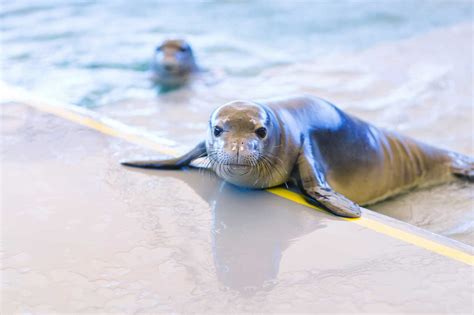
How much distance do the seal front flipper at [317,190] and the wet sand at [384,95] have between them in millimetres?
634

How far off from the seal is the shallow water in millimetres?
122

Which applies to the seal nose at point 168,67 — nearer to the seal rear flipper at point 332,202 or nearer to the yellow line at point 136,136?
the yellow line at point 136,136

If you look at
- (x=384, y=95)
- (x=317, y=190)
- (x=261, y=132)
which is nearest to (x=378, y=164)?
(x=317, y=190)

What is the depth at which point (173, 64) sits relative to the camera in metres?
5.69

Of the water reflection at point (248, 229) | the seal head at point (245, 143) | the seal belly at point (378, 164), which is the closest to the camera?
the water reflection at point (248, 229)

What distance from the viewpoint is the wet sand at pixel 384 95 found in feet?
14.5

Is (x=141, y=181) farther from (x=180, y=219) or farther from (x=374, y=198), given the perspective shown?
(x=374, y=198)

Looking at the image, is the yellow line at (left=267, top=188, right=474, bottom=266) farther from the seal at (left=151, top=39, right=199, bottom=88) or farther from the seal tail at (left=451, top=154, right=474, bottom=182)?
the seal at (left=151, top=39, right=199, bottom=88)

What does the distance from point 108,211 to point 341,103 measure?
2.94 metres

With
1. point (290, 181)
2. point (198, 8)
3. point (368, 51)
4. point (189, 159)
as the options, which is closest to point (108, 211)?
point (189, 159)

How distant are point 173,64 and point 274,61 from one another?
3.54ft

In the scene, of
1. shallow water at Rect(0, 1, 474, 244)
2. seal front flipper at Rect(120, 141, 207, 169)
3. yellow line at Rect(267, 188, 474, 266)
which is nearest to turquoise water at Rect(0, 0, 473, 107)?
shallow water at Rect(0, 1, 474, 244)

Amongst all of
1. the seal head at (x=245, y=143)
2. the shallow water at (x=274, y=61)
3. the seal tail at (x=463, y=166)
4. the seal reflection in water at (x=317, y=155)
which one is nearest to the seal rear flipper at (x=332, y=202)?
the seal reflection in water at (x=317, y=155)

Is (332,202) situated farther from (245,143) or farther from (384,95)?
(384,95)
